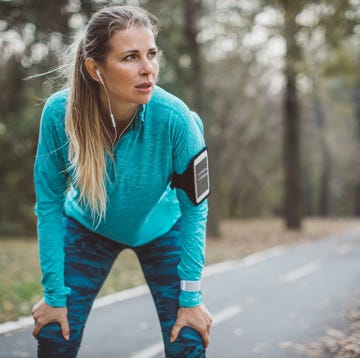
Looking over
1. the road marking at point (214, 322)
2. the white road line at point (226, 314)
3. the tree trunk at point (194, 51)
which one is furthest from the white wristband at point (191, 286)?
the tree trunk at point (194, 51)

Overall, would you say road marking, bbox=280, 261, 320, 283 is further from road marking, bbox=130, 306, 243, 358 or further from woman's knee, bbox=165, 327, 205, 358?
woman's knee, bbox=165, 327, 205, 358

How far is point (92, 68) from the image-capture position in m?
2.30

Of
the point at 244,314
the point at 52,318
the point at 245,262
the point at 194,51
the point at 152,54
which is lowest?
the point at 245,262

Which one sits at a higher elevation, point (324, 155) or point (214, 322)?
point (214, 322)

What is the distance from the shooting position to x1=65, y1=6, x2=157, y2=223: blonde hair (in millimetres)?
2260

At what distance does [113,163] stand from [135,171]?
0.11 meters

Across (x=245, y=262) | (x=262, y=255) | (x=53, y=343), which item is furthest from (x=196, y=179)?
(x=262, y=255)

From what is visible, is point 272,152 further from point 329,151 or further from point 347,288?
point 347,288

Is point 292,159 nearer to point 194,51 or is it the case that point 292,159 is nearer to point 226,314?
point 194,51

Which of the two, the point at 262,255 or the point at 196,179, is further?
the point at 262,255

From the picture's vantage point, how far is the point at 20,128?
14281 mm

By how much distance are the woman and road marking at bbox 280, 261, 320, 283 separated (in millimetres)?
6122

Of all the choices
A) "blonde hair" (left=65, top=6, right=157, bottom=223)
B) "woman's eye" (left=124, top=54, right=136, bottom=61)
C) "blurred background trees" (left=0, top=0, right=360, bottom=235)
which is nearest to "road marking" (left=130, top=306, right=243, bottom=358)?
"blurred background trees" (left=0, top=0, right=360, bottom=235)

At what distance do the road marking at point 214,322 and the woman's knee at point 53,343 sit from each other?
86.7 inches
